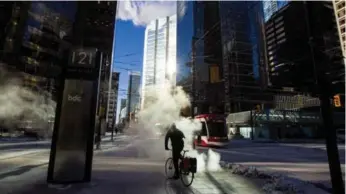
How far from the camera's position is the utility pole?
566cm

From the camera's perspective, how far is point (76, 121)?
687cm

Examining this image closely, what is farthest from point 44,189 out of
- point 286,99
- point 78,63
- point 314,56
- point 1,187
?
point 286,99

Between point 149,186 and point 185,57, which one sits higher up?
point 185,57

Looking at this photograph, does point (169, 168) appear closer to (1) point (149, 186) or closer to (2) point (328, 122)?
(1) point (149, 186)

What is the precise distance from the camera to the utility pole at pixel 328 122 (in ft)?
18.6

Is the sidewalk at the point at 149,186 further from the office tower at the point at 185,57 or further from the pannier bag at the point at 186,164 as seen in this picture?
the office tower at the point at 185,57

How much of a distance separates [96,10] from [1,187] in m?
39.4

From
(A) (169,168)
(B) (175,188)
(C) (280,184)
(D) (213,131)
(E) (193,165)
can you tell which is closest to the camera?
(C) (280,184)

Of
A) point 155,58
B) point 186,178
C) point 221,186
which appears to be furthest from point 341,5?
point 155,58

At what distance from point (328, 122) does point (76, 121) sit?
20.2ft

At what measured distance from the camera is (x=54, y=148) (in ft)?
21.7

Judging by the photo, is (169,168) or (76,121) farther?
(169,168)

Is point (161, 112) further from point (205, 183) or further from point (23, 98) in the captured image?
point (23, 98)

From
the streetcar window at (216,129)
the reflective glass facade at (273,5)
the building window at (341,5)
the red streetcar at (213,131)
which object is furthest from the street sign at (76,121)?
the streetcar window at (216,129)
